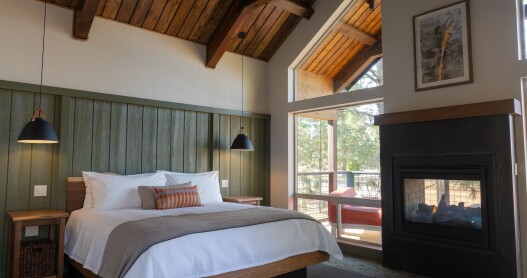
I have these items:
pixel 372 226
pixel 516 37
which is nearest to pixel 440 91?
pixel 516 37

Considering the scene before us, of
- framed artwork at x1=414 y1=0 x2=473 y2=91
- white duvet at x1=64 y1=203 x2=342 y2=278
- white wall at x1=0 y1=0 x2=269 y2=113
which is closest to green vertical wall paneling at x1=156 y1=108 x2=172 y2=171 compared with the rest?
white wall at x1=0 y1=0 x2=269 y2=113

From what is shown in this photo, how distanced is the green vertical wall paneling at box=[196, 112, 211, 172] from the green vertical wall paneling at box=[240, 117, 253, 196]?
24.5 inches

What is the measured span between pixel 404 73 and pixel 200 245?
300 cm

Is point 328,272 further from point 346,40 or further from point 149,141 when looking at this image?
point 346,40

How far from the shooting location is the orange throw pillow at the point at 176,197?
386 cm

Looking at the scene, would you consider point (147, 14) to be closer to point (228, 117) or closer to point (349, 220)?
point (228, 117)

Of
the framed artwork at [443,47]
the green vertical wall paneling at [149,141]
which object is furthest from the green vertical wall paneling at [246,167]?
the framed artwork at [443,47]

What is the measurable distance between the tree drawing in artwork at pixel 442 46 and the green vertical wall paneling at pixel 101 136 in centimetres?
365

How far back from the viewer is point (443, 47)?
153 inches

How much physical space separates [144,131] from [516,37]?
13.7 ft

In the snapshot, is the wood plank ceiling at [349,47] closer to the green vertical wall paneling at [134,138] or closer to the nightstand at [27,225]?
the green vertical wall paneling at [134,138]

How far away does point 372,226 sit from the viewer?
15.1ft

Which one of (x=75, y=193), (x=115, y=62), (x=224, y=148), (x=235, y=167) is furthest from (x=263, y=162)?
(x=75, y=193)

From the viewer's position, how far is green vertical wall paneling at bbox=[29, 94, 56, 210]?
376 cm
